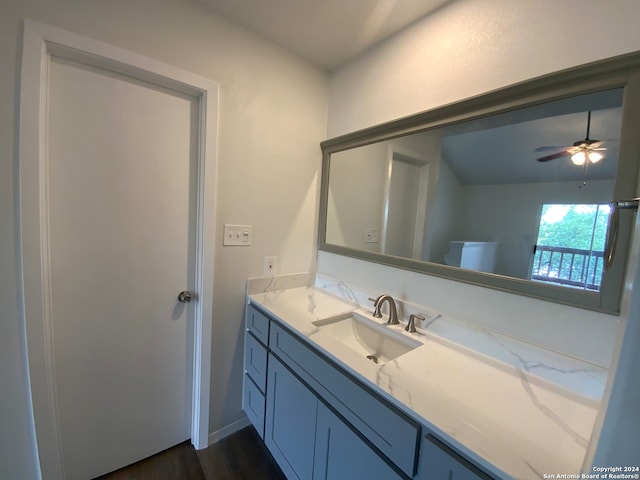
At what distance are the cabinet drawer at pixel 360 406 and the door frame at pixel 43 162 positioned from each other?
2.96ft

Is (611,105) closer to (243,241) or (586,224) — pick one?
(586,224)

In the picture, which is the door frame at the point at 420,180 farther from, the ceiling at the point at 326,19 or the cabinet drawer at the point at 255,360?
the cabinet drawer at the point at 255,360

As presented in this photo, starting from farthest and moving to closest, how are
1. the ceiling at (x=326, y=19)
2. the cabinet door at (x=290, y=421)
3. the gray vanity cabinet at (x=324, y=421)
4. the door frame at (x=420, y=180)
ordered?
the door frame at (x=420, y=180) → the ceiling at (x=326, y=19) → the cabinet door at (x=290, y=421) → the gray vanity cabinet at (x=324, y=421)

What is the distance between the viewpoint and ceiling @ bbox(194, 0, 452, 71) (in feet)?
4.00

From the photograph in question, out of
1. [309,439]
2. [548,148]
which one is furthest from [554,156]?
[309,439]

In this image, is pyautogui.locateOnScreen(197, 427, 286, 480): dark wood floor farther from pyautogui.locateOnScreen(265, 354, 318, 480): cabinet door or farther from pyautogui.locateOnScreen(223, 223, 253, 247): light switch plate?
pyautogui.locateOnScreen(223, 223, 253, 247): light switch plate

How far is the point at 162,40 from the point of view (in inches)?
48.1

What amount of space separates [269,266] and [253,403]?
831 millimetres

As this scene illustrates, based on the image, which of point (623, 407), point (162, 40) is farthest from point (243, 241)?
point (623, 407)

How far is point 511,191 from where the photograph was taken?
1.02 m

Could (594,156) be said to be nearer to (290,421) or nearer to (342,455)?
(342,455)

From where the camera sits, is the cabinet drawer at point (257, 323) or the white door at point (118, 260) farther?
the cabinet drawer at point (257, 323)

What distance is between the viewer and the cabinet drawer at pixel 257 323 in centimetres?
143

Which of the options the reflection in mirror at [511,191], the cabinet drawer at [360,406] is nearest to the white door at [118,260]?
the cabinet drawer at [360,406]
